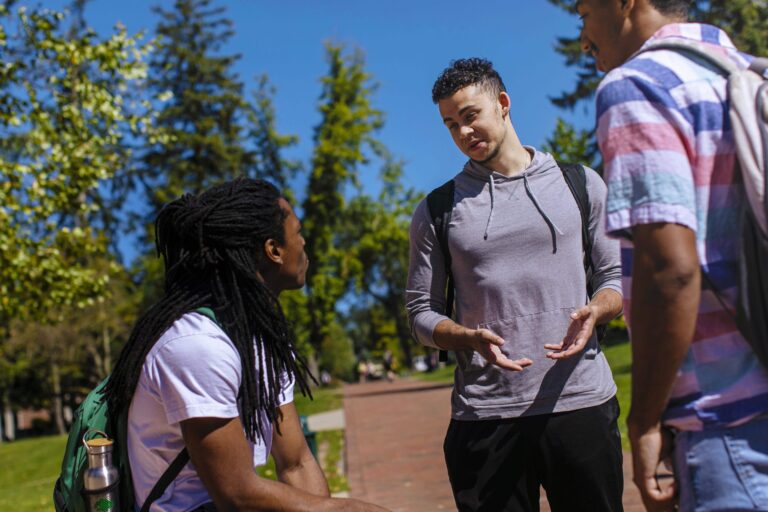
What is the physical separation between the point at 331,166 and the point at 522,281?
3408cm

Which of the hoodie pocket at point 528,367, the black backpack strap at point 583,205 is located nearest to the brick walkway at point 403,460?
the black backpack strap at point 583,205

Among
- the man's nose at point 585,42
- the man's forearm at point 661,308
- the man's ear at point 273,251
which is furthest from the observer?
the man's ear at point 273,251

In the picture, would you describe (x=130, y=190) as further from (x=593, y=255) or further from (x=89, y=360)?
(x=593, y=255)

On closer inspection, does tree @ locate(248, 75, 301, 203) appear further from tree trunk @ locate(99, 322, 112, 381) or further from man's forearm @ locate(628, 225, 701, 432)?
man's forearm @ locate(628, 225, 701, 432)

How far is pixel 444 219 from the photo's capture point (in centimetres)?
325

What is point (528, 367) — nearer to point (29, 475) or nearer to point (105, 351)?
point (29, 475)

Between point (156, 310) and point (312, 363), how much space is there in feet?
129

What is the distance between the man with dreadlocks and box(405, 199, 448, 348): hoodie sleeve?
0.55 metres

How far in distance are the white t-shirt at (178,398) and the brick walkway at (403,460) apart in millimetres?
4625

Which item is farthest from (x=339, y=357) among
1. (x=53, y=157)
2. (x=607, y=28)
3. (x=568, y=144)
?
(x=607, y=28)

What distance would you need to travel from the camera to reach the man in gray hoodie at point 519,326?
117 inches

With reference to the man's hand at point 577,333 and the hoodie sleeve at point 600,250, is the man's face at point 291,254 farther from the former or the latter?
the hoodie sleeve at point 600,250

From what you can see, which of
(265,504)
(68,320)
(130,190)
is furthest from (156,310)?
(130,190)

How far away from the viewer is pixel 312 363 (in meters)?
41.7
